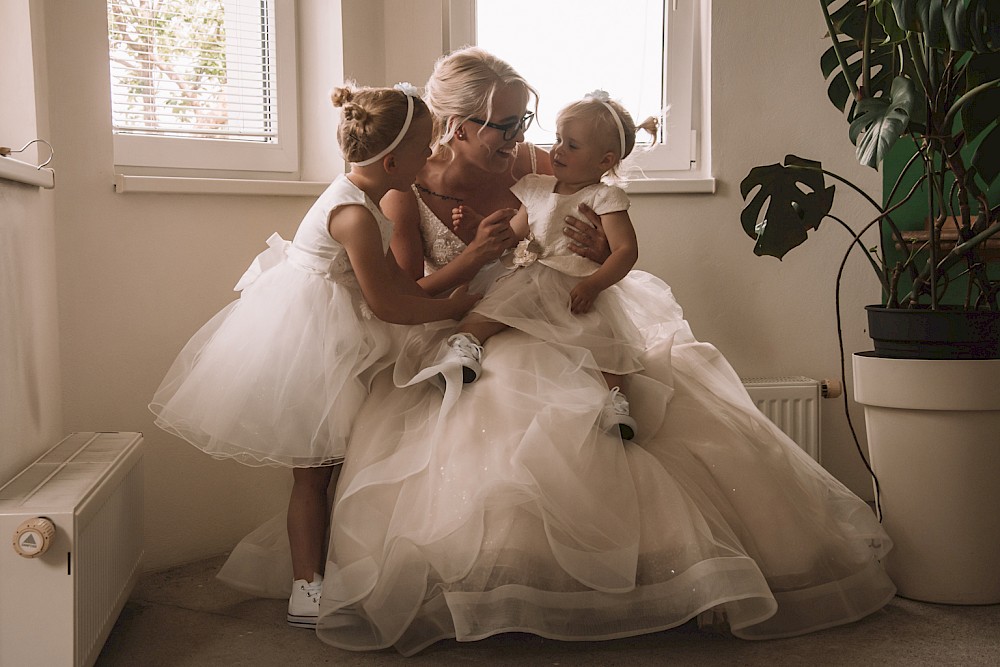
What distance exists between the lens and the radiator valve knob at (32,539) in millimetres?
1392

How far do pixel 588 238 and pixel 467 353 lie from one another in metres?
0.43

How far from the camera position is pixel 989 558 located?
193cm

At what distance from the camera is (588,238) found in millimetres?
2084

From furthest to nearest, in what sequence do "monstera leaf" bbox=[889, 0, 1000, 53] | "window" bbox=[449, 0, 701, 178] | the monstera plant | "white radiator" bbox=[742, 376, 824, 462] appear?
"window" bbox=[449, 0, 701, 178] < "white radiator" bbox=[742, 376, 824, 462] < the monstera plant < "monstera leaf" bbox=[889, 0, 1000, 53]

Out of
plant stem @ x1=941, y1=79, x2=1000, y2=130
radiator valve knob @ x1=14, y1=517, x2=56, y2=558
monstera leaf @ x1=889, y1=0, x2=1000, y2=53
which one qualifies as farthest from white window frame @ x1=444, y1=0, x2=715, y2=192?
radiator valve knob @ x1=14, y1=517, x2=56, y2=558

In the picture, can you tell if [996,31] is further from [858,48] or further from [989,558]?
[989,558]

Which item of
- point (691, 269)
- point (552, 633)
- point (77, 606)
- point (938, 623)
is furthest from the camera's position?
point (691, 269)

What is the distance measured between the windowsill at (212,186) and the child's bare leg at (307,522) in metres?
0.81

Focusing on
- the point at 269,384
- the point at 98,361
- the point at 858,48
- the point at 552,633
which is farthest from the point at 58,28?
the point at 858,48

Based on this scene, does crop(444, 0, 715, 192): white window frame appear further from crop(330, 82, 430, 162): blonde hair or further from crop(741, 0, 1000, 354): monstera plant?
crop(330, 82, 430, 162): blonde hair

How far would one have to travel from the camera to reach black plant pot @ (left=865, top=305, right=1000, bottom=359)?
6.21 ft

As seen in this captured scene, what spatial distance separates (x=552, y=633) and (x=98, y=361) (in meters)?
1.29

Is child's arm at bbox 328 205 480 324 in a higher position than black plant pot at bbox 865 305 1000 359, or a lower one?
higher

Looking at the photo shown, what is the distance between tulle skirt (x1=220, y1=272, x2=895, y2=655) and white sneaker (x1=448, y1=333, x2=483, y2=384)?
3cm
